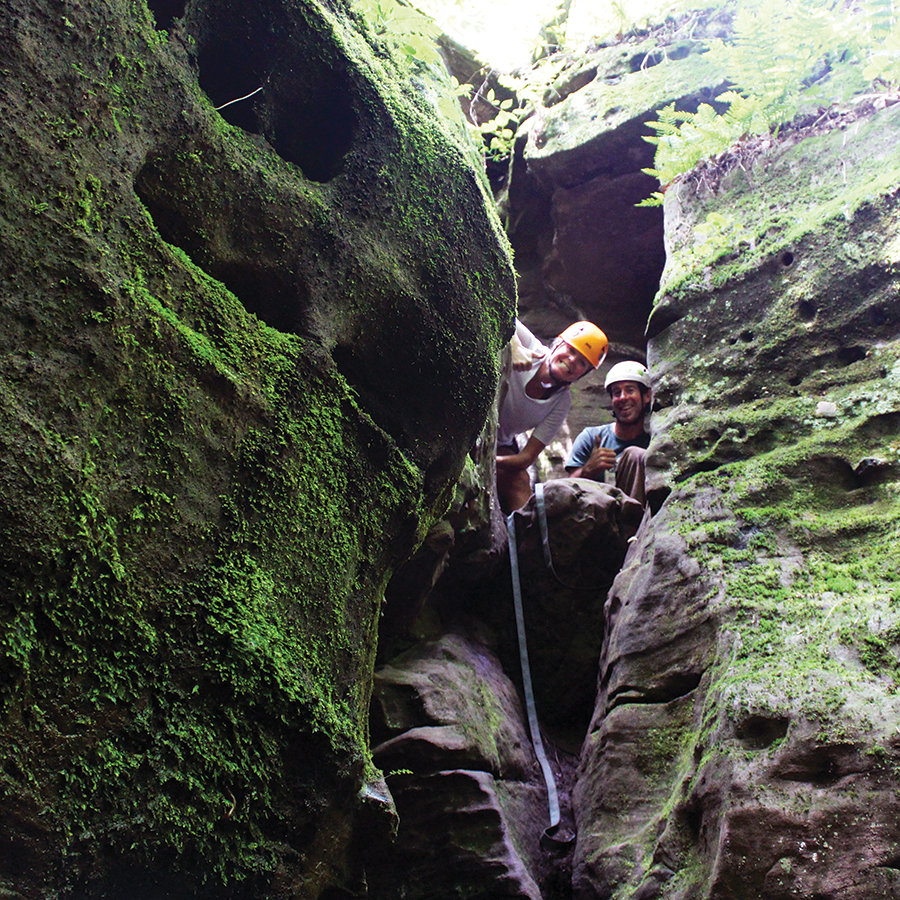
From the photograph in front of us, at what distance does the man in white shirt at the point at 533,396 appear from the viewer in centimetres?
756

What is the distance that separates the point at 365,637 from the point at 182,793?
4.00ft

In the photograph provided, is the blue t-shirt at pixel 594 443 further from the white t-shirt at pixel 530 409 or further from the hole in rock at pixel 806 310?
the hole in rock at pixel 806 310

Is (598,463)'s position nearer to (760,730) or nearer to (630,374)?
(630,374)

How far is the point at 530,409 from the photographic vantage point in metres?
7.94

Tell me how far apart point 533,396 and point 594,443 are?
1.11 metres

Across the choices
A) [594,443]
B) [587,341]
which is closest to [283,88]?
[587,341]

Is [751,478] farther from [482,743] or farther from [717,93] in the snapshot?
[717,93]

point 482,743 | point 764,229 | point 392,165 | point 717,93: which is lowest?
point 482,743

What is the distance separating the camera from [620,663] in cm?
426

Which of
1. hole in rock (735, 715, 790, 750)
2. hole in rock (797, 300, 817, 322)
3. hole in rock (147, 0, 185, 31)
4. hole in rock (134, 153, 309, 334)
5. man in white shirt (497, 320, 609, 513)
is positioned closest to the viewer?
hole in rock (134, 153, 309, 334)

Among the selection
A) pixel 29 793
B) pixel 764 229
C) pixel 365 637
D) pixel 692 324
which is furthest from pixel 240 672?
pixel 764 229

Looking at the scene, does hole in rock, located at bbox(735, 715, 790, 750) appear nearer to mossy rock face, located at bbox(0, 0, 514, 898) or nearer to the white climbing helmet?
mossy rock face, located at bbox(0, 0, 514, 898)

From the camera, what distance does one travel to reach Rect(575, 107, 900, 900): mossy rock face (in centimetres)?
272

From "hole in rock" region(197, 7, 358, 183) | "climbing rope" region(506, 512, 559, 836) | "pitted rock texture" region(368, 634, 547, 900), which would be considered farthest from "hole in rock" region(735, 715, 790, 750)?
"hole in rock" region(197, 7, 358, 183)
